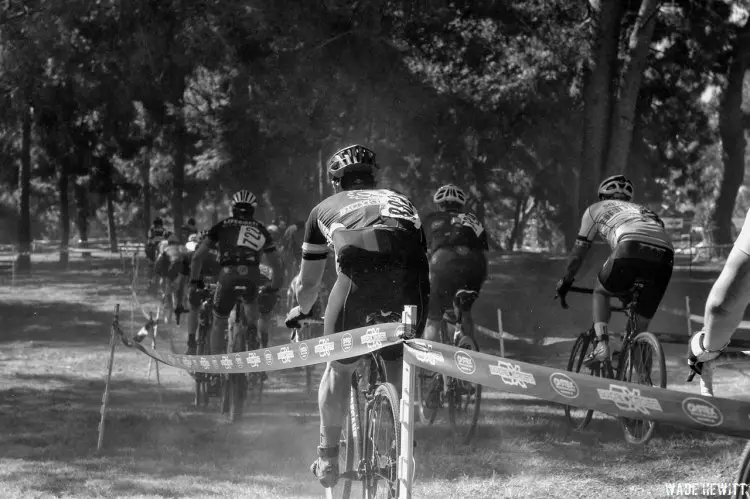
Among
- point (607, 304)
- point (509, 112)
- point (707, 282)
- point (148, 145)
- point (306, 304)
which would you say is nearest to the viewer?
point (306, 304)

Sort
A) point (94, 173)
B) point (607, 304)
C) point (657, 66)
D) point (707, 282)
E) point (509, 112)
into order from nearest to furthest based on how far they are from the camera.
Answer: point (607, 304) < point (509, 112) < point (657, 66) < point (707, 282) < point (94, 173)

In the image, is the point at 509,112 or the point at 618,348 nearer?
the point at 618,348

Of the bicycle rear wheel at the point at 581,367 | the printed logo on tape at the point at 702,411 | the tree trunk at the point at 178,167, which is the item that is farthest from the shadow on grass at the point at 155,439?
the tree trunk at the point at 178,167

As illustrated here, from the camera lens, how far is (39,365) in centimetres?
1369

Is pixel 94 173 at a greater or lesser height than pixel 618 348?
greater

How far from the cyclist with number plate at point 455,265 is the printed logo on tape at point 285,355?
130 inches

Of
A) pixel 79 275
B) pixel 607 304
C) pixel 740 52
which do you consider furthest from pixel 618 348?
pixel 79 275

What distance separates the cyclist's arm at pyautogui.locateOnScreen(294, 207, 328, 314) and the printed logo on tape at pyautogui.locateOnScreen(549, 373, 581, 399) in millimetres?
2019

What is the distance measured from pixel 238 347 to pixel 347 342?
15.1ft

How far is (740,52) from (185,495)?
2182 centimetres

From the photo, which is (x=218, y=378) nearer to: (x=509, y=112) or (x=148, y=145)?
(x=509, y=112)

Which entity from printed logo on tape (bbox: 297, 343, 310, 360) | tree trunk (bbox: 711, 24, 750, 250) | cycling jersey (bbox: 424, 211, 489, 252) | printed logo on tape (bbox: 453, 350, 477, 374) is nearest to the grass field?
printed logo on tape (bbox: 297, 343, 310, 360)

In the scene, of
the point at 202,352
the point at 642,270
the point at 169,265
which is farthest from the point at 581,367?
the point at 169,265

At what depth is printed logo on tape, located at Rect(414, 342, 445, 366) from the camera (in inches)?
175
